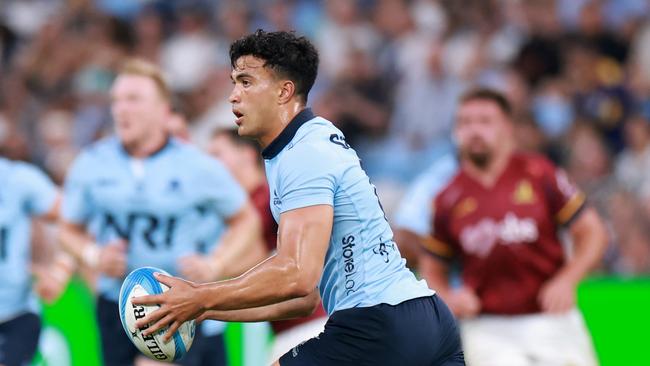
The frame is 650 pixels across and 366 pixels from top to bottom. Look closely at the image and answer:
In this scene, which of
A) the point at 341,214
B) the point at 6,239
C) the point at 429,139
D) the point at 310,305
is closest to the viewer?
the point at 341,214

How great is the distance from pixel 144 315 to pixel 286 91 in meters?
1.07

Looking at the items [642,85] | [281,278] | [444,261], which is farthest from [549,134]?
[281,278]

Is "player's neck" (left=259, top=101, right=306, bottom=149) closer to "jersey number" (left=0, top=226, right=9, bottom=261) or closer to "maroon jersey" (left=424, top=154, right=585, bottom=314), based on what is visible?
"jersey number" (left=0, top=226, right=9, bottom=261)

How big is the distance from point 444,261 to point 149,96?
2215mm

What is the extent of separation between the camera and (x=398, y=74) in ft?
44.4

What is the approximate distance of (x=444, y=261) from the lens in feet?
26.8

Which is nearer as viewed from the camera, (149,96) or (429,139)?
(149,96)

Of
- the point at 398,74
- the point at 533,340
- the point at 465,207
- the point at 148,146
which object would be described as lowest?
the point at 533,340

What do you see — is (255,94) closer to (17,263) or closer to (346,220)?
(346,220)

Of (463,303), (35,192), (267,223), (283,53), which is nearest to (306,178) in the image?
(283,53)

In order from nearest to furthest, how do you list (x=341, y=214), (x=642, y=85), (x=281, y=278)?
1. (x=281, y=278)
2. (x=341, y=214)
3. (x=642, y=85)

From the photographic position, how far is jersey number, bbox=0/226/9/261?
24.3ft

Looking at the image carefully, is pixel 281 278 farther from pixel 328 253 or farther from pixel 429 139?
pixel 429 139

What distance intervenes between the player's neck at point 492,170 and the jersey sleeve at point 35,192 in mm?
2704
